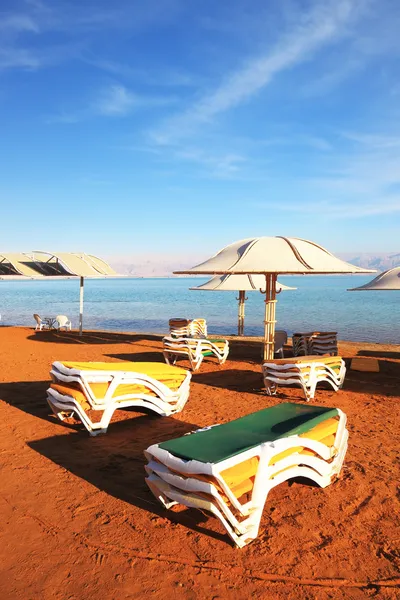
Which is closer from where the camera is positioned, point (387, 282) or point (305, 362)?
point (305, 362)

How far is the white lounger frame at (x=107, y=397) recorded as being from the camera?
16.0ft

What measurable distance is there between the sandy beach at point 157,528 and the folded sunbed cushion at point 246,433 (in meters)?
0.50

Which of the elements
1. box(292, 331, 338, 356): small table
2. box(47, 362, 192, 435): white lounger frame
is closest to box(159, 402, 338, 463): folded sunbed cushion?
box(47, 362, 192, 435): white lounger frame

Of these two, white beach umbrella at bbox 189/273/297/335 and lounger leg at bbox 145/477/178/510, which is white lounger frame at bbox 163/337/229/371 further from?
lounger leg at bbox 145/477/178/510

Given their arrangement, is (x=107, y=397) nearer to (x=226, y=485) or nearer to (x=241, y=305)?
(x=226, y=485)

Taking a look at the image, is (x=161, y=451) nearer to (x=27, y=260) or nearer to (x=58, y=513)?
(x=58, y=513)

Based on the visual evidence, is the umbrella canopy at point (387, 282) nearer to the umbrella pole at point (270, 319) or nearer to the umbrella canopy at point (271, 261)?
the umbrella canopy at point (271, 261)

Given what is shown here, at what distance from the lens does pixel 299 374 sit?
6285mm

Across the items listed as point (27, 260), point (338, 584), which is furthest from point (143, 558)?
point (27, 260)

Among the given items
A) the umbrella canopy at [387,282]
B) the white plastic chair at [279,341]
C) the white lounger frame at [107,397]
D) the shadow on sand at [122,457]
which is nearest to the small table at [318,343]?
the white plastic chair at [279,341]

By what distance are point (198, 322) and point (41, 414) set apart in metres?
7.37

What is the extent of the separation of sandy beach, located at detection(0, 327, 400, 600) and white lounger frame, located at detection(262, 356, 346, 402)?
97 centimetres

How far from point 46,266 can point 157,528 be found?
14371mm

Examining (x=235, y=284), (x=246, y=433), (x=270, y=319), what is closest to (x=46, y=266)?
(x=235, y=284)
